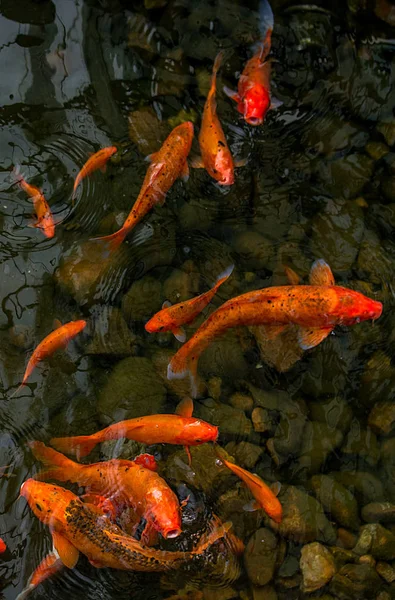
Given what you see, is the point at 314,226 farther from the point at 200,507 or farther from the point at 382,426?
the point at 200,507

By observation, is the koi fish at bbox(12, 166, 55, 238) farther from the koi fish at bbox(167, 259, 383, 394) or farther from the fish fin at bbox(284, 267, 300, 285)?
the fish fin at bbox(284, 267, 300, 285)

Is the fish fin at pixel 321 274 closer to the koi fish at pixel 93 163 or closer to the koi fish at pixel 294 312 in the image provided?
the koi fish at pixel 294 312

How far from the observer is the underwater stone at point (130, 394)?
5.33 metres

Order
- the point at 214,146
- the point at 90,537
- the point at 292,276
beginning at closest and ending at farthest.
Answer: the point at 90,537
the point at 292,276
the point at 214,146

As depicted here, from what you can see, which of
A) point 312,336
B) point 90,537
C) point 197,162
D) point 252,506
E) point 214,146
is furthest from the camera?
point 197,162

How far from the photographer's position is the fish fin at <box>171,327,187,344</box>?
5.42 m

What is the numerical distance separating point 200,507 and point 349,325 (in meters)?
2.13

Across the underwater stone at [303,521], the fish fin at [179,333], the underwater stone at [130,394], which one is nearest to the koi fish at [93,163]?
the fish fin at [179,333]

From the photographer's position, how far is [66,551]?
15.9 feet

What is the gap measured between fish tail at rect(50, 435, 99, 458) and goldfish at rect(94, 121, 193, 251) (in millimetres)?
1823

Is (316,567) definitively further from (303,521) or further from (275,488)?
(275,488)

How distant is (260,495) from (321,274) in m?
2.07

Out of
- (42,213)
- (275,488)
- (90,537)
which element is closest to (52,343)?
(42,213)

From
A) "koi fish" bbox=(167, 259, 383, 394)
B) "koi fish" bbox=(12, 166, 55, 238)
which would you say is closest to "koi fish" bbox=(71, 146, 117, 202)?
"koi fish" bbox=(12, 166, 55, 238)
